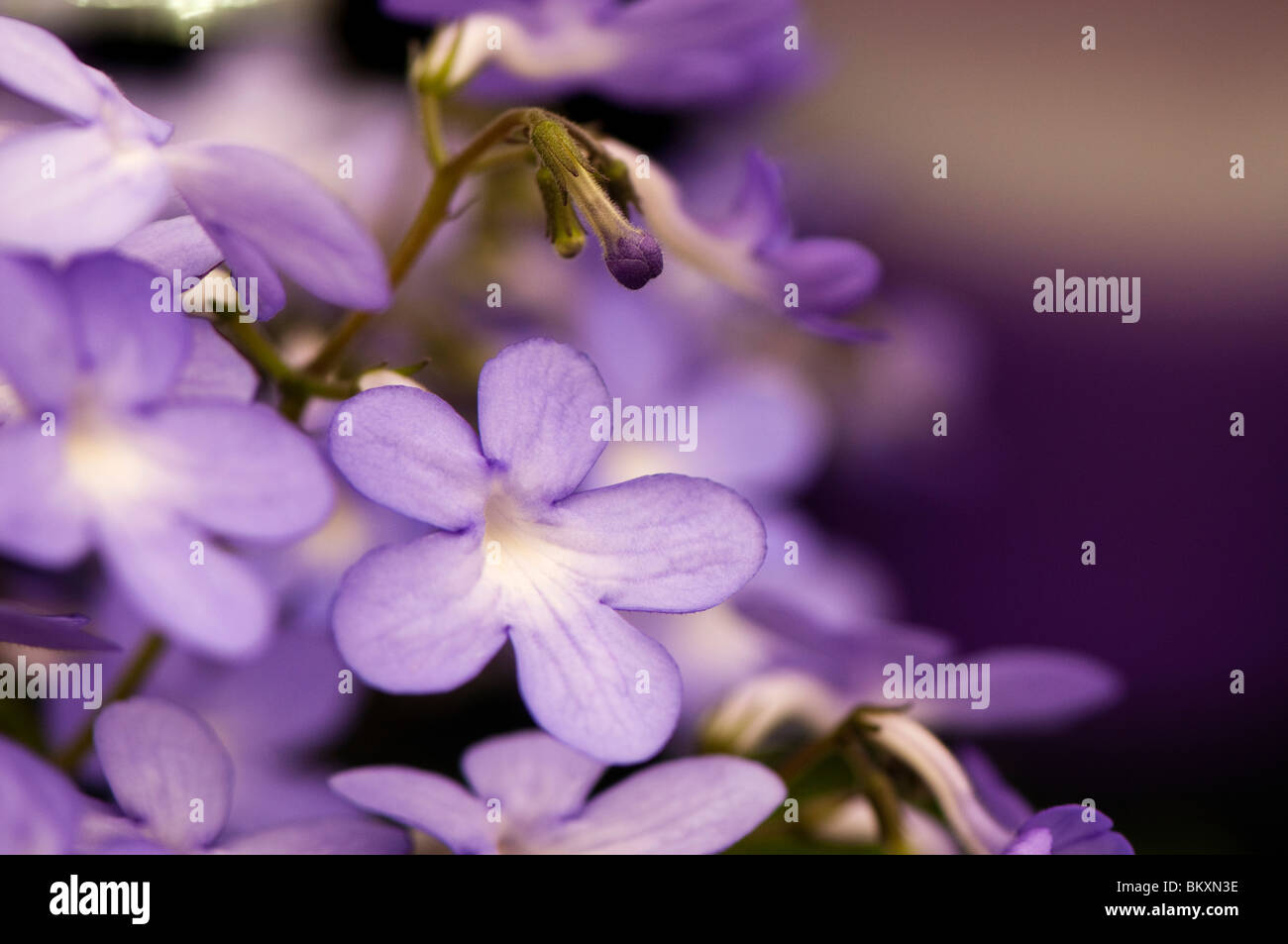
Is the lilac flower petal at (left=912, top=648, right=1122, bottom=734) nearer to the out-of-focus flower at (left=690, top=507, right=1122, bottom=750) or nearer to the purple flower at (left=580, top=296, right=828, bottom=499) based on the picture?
the out-of-focus flower at (left=690, top=507, right=1122, bottom=750)

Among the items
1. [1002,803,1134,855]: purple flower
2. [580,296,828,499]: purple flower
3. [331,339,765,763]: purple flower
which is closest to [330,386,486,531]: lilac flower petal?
[331,339,765,763]: purple flower

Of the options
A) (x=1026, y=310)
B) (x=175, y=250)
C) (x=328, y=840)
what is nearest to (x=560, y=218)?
(x=175, y=250)

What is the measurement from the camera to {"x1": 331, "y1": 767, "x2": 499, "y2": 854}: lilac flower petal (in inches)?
15.2

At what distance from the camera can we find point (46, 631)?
1.19ft

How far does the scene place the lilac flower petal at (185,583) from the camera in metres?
0.30

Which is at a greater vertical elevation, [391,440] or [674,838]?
[391,440]

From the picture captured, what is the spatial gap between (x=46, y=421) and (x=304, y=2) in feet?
1.66

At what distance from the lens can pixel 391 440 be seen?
36cm

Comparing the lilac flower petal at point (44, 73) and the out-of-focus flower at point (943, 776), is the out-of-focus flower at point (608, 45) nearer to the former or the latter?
the lilac flower petal at point (44, 73)

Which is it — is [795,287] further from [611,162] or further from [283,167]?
[283,167]

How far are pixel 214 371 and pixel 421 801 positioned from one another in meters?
0.15

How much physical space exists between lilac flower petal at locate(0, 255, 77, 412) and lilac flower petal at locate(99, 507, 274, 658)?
0.13 ft
